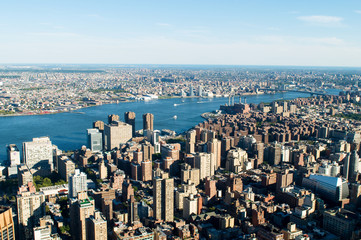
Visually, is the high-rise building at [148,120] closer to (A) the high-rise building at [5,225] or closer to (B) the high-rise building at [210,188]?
(B) the high-rise building at [210,188]

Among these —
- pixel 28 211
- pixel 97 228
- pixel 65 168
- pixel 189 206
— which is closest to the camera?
pixel 97 228

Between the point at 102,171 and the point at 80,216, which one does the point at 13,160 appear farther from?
the point at 80,216

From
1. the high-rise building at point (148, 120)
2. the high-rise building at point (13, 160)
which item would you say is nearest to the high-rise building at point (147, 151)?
the high-rise building at point (148, 120)

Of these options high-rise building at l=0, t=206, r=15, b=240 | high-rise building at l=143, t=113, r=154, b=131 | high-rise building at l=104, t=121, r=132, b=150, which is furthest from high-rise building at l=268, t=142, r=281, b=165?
high-rise building at l=0, t=206, r=15, b=240

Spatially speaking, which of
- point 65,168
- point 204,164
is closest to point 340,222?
point 204,164

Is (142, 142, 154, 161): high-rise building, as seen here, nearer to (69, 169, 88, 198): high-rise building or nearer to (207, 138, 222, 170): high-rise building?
(207, 138, 222, 170): high-rise building
